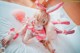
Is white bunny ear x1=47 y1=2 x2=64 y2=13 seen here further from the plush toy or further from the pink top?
the pink top

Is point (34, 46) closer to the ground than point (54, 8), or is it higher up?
closer to the ground

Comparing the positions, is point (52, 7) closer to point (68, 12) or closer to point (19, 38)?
point (68, 12)

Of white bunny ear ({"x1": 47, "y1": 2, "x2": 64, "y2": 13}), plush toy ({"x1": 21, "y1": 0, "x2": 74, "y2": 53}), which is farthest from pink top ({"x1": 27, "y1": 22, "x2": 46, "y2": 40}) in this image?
white bunny ear ({"x1": 47, "y1": 2, "x2": 64, "y2": 13})

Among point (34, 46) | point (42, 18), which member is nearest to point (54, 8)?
point (42, 18)

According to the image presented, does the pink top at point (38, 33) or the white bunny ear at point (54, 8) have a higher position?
the white bunny ear at point (54, 8)

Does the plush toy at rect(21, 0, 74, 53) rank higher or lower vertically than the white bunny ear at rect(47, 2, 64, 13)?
lower

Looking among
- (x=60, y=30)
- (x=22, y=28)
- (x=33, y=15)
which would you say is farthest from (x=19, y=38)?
(x=60, y=30)

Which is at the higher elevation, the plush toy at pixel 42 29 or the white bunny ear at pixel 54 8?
the white bunny ear at pixel 54 8

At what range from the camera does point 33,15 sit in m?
1.00

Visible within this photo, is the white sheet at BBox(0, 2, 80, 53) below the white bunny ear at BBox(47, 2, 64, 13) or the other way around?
below

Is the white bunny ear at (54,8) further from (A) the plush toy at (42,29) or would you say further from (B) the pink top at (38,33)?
(B) the pink top at (38,33)

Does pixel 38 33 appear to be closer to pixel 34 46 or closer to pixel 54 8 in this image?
pixel 34 46

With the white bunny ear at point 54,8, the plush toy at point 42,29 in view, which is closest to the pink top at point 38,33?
the plush toy at point 42,29

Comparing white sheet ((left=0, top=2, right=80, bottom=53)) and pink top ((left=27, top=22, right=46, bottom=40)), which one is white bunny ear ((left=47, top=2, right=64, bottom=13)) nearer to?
white sheet ((left=0, top=2, right=80, bottom=53))
